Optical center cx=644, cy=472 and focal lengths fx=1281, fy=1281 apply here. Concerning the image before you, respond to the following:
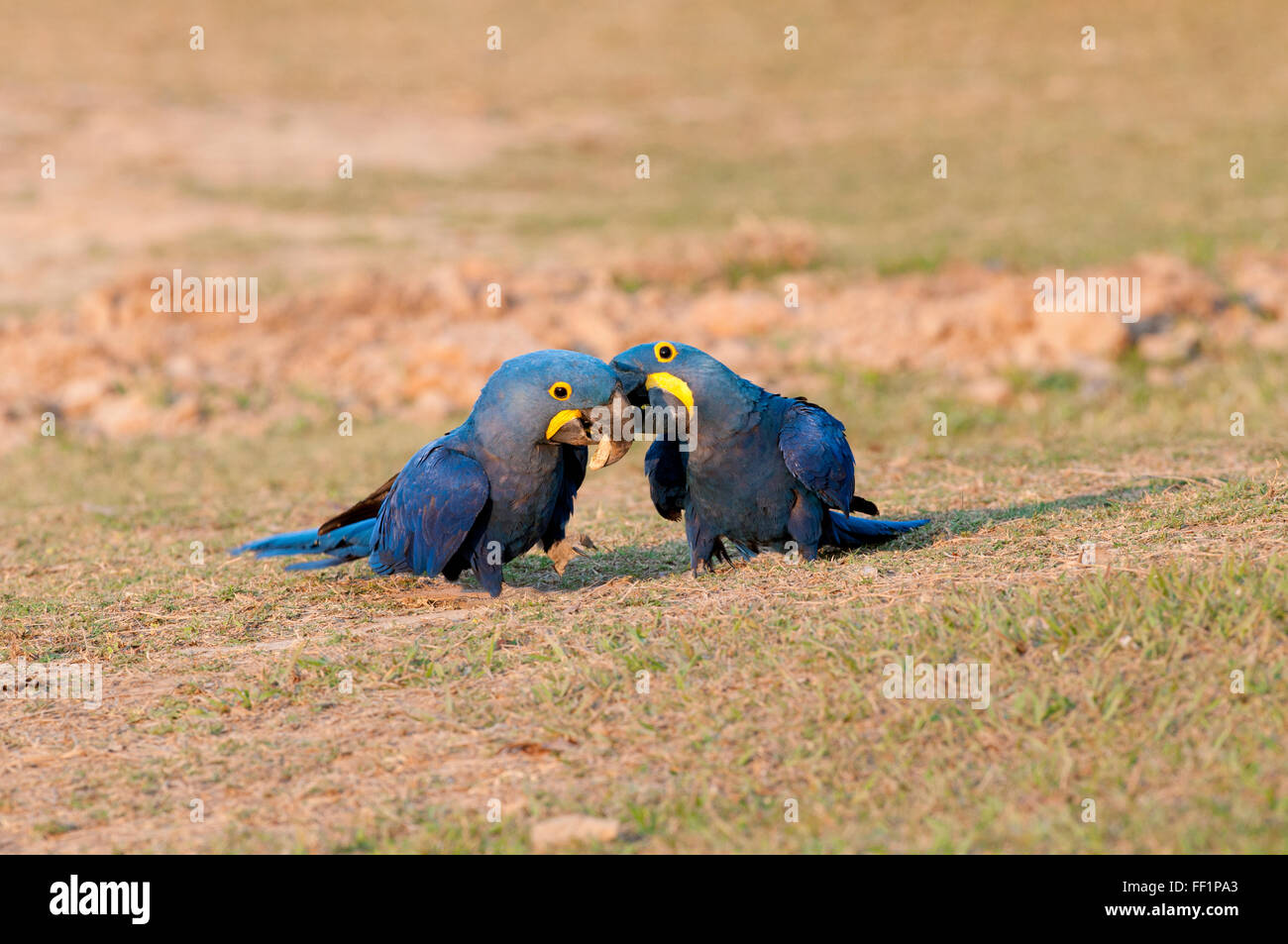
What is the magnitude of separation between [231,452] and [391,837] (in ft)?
21.9

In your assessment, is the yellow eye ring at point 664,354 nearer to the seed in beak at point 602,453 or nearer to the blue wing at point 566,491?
the seed in beak at point 602,453

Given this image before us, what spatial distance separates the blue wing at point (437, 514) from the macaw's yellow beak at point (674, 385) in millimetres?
736

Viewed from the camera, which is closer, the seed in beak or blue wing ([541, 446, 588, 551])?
the seed in beak

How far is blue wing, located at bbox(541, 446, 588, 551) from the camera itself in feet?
16.7

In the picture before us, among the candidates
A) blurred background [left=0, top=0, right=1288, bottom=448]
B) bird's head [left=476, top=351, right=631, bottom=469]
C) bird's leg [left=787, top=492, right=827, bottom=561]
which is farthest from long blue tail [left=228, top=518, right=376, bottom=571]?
blurred background [left=0, top=0, right=1288, bottom=448]

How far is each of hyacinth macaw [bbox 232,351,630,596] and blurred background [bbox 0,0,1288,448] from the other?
5503 mm

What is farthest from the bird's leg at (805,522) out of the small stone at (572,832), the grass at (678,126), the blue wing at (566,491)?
the grass at (678,126)

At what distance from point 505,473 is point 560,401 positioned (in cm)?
38

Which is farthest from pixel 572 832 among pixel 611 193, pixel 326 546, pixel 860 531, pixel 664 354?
pixel 611 193

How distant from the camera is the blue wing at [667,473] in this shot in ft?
17.2

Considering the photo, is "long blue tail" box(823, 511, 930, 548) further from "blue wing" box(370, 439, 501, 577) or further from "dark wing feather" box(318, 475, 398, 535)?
"dark wing feather" box(318, 475, 398, 535)

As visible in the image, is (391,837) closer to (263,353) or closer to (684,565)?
(684,565)

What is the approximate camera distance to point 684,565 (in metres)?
5.73

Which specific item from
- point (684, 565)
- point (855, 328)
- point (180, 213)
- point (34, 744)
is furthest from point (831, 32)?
point (34, 744)
